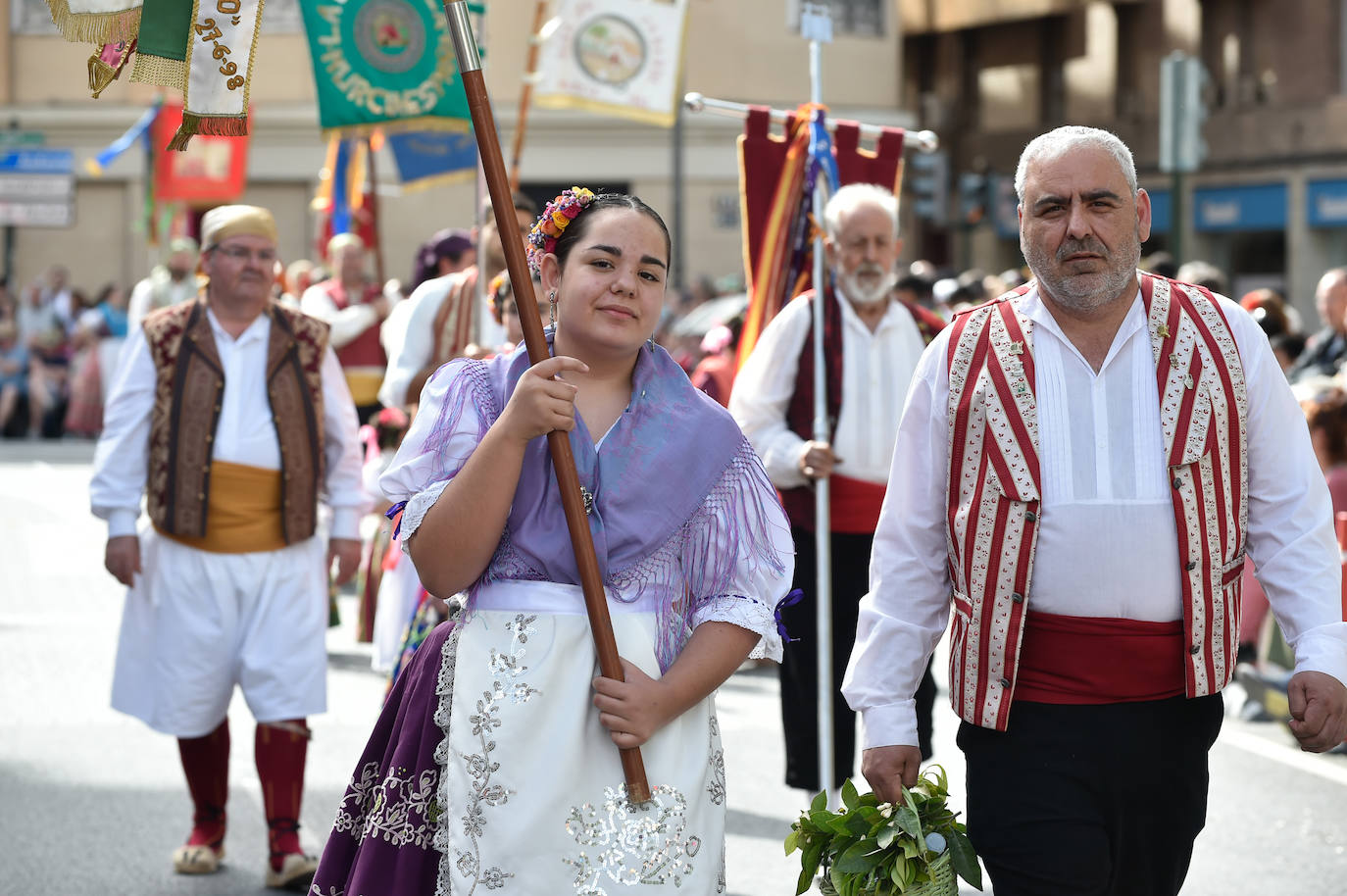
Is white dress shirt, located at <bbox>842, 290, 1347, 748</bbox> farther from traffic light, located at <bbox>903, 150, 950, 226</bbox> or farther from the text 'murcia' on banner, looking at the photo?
traffic light, located at <bbox>903, 150, 950, 226</bbox>

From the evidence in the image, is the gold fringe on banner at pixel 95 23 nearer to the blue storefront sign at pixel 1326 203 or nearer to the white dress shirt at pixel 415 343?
the white dress shirt at pixel 415 343

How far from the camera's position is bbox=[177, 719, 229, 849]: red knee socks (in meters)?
6.34

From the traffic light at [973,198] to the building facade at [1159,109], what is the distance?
0.10 metres

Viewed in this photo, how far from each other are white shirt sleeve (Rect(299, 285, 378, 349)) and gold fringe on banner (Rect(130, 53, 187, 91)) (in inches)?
346

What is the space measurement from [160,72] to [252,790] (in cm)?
446

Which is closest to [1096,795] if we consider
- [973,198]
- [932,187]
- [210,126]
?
[210,126]

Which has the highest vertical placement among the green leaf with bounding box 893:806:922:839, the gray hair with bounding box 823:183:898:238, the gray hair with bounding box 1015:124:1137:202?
the gray hair with bounding box 823:183:898:238

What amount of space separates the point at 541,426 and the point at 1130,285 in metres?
1.25

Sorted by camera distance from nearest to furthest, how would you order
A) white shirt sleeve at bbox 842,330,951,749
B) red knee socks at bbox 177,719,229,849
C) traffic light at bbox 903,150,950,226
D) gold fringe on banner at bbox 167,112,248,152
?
gold fringe on banner at bbox 167,112,248,152 → white shirt sleeve at bbox 842,330,951,749 → red knee socks at bbox 177,719,229,849 → traffic light at bbox 903,150,950,226

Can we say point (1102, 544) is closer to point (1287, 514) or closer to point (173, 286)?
point (1287, 514)

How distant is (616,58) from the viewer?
9.66m

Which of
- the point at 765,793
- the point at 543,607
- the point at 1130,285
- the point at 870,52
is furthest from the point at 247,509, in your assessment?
the point at 870,52

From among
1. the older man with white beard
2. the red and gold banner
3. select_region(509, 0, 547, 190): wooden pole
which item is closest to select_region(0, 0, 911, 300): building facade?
the red and gold banner

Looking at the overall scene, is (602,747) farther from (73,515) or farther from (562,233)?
(73,515)
